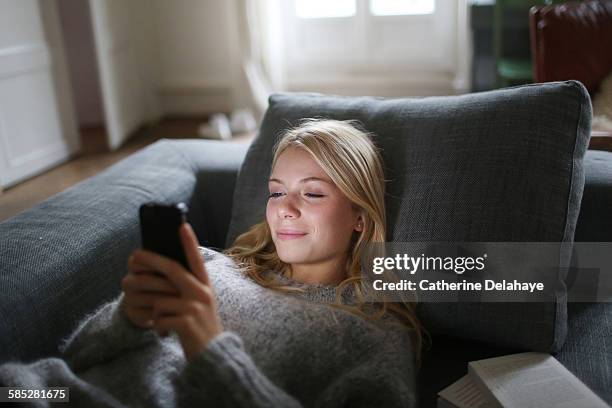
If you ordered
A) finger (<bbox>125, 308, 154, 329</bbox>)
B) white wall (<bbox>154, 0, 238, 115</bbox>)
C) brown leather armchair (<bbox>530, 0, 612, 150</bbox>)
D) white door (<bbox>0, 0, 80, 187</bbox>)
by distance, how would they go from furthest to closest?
white wall (<bbox>154, 0, 238, 115</bbox>), white door (<bbox>0, 0, 80, 187</bbox>), brown leather armchair (<bbox>530, 0, 612, 150</bbox>), finger (<bbox>125, 308, 154, 329</bbox>)

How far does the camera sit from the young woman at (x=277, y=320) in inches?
31.3

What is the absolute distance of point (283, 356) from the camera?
0.93 meters

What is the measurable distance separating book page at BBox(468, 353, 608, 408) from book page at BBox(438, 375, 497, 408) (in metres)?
0.02

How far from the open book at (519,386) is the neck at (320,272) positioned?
0.29 meters

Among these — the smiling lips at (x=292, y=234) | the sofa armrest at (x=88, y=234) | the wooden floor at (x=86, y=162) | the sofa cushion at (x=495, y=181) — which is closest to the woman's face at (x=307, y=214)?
the smiling lips at (x=292, y=234)

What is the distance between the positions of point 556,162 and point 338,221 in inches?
16.3

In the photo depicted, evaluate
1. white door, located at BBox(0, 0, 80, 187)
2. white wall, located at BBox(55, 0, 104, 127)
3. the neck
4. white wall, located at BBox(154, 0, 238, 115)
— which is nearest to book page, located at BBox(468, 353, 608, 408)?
the neck

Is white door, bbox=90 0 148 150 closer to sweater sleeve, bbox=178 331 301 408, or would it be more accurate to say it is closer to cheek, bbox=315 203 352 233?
cheek, bbox=315 203 352 233

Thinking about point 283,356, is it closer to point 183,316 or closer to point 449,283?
point 183,316

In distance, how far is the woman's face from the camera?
106 centimetres

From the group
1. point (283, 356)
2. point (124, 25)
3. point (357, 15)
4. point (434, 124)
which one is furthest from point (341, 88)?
point (283, 356)

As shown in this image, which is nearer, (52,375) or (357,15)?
(52,375)

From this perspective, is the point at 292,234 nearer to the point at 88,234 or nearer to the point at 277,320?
the point at 277,320

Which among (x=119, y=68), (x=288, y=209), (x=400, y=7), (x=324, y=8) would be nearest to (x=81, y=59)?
(x=119, y=68)
